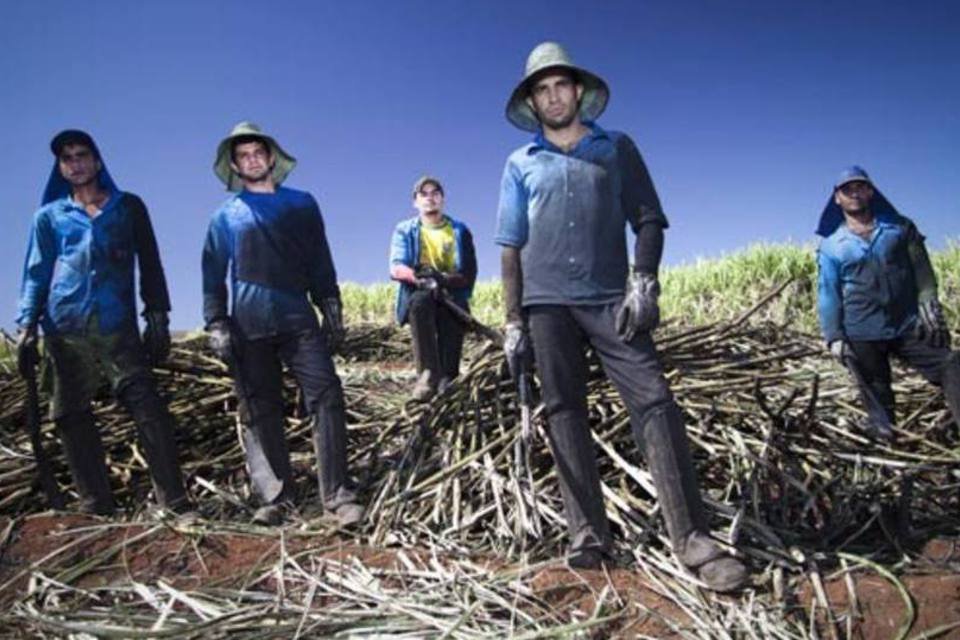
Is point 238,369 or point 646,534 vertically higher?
point 238,369

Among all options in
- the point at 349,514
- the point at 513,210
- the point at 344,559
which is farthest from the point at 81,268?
the point at 513,210

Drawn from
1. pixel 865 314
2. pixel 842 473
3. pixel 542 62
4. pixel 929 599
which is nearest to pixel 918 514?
pixel 842 473

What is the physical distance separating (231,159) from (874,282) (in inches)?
171

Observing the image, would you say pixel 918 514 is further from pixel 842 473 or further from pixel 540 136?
pixel 540 136

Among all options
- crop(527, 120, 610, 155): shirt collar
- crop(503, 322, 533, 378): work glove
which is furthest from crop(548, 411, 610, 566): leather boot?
crop(527, 120, 610, 155): shirt collar

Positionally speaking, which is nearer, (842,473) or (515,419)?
(842,473)

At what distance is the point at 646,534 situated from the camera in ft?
10.1

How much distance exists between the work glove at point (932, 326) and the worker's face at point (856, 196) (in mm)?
783

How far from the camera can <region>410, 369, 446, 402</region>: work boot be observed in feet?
18.2

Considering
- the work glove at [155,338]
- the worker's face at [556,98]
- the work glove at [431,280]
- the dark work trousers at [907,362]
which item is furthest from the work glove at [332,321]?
the dark work trousers at [907,362]

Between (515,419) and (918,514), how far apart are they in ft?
6.58

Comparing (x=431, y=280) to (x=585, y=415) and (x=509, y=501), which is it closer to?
(x=509, y=501)

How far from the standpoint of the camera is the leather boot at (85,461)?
13.5 feet

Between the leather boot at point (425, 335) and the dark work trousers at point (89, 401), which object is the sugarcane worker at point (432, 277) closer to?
the leather boot at point (425, 335)
